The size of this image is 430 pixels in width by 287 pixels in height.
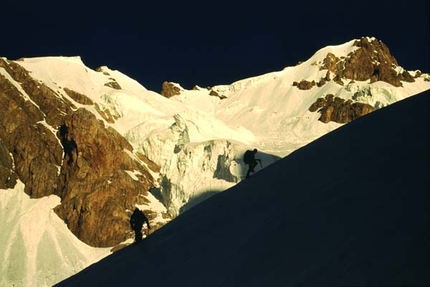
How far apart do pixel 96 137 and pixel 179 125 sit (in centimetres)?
3086

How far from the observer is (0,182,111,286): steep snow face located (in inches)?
4774

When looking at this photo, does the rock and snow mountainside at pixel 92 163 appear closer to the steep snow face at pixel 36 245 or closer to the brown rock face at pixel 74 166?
the brown rock face at pixel 74 166

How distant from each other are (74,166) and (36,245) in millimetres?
24728

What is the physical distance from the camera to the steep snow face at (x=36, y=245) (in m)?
121

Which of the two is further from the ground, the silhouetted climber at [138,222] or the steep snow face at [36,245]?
the steep snow face at [36,245]

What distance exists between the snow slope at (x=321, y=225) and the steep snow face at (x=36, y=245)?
10354 cm

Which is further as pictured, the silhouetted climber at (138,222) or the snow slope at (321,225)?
the silhouetted climber at (138,222)

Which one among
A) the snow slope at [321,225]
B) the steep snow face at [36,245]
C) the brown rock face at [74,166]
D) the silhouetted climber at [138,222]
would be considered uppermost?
the brown rock face at [74,166]

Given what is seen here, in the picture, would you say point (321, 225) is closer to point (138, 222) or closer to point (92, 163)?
point (138, 222)

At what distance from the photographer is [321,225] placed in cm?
1491

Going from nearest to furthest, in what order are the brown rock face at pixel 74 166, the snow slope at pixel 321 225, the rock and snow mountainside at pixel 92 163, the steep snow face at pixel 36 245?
the snow slope at pixel 321 225
the steep snow face at pixel 36 245
the rock and snow mountainside at pixel 92 163
the brown rock face at pixel 74 166

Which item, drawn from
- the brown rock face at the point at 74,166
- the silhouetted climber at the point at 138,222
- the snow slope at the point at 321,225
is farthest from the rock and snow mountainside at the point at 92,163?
the snow slope at the point at 321,225

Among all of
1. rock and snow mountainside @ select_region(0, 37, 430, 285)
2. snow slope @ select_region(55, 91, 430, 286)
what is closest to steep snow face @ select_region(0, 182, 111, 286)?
rock and snow mountainside @ select_region(0, 37, 430, 285)

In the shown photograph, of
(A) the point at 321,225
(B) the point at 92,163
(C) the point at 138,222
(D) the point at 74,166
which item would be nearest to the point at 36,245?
(D) the point at 74,166
